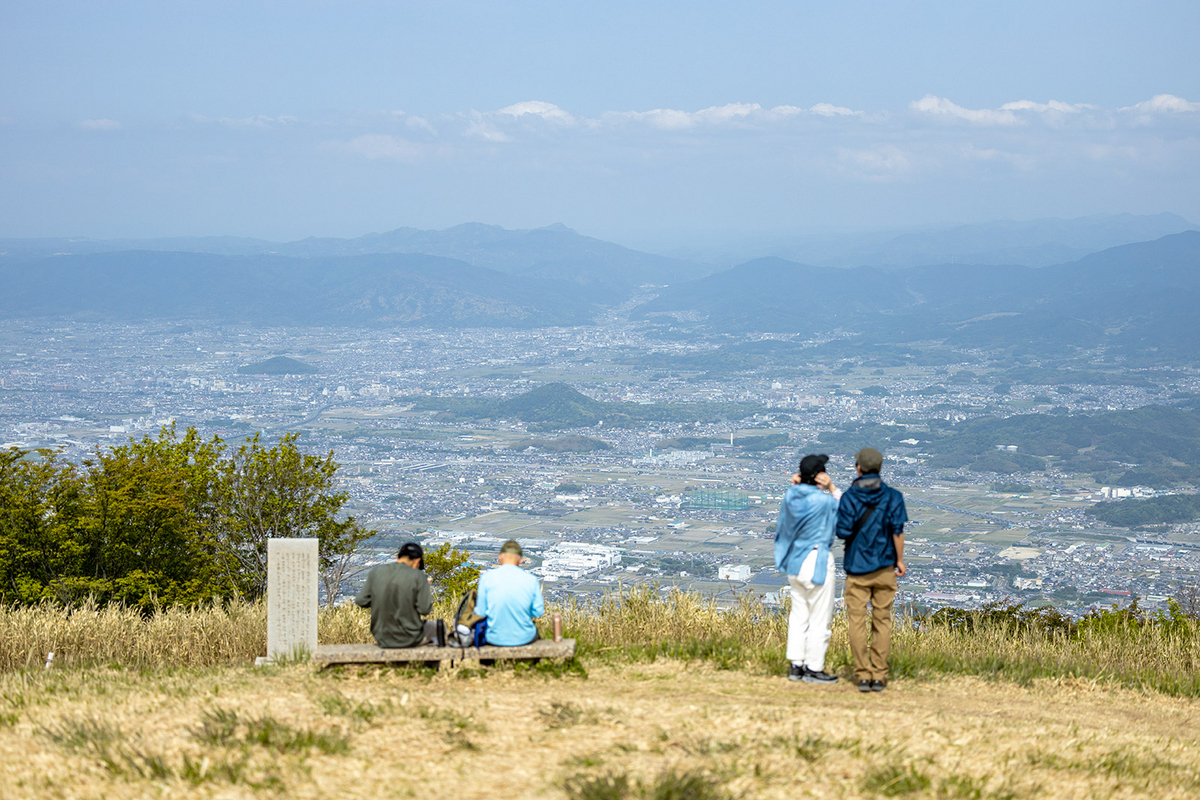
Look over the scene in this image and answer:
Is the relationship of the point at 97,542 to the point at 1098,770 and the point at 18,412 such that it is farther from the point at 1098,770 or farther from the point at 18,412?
the point at 18,412

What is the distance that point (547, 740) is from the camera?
197 inches

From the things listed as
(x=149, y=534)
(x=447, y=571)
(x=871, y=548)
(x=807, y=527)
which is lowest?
(x=447, y=571)

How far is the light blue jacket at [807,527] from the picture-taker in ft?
20.9

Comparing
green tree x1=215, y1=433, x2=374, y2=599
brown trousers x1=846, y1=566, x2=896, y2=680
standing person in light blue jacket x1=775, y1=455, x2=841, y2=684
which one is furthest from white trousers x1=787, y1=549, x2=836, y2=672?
green tree x1=215, y1=433, x2=374, y2=599

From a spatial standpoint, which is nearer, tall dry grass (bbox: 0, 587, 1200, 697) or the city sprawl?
tall dry grass (bbox: 0, 587, 1200, 697)

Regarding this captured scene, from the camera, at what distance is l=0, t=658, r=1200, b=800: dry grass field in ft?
14.4

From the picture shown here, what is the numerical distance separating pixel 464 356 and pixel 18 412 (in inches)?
3013

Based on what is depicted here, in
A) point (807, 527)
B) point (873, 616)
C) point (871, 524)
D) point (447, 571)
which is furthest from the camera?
point (447, 571)

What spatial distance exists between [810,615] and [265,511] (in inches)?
425

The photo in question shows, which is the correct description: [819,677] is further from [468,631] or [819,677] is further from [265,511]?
[265,511]

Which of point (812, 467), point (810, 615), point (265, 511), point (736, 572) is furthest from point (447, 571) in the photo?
point (736, 572)

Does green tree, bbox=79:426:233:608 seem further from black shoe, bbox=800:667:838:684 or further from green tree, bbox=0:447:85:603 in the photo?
black shoe, bbox=800:667:838:684

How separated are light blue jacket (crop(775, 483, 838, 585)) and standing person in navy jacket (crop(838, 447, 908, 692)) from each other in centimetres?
9

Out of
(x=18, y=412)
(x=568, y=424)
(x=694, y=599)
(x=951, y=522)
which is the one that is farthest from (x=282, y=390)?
(x=694, y=599)
